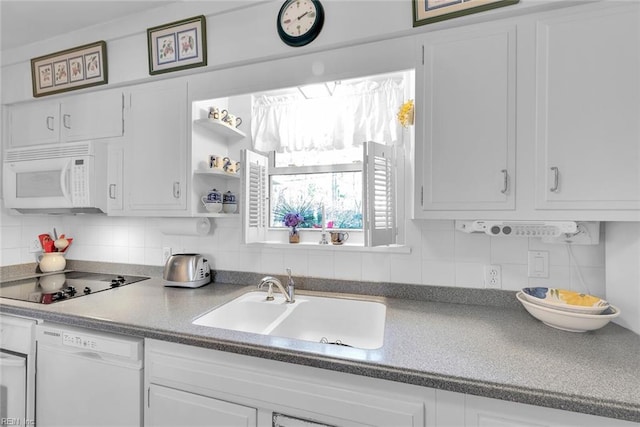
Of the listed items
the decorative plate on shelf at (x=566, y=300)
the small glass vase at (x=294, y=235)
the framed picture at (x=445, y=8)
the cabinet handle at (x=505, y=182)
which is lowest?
the decorative plate on shelf at (x=566, y=300)

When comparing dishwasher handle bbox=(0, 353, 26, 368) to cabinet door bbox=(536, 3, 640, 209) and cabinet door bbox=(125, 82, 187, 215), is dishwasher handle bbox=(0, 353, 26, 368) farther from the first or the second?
cabinet door bbox=(536, 3, 640, 209)

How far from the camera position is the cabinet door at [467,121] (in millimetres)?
1163

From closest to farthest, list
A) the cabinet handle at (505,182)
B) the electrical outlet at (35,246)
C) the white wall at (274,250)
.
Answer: the cabinet handle at (505,182), the white wall at (274,250), the electrical outlet at (35,246)

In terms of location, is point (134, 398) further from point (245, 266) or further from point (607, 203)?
point (607, 203)

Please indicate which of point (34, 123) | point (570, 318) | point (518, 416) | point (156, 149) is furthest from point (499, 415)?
point (34, 123)

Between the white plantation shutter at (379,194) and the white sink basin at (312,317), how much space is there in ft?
1.18

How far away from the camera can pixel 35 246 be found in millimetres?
2258

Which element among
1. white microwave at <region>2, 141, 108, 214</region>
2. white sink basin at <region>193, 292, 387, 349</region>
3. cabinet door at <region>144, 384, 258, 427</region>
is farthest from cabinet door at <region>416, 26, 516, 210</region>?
white microwave at <region>2, 141, 108, 214</region>

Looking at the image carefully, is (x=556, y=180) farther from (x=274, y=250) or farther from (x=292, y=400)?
(x=274, y=250)

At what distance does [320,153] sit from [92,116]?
146 cm

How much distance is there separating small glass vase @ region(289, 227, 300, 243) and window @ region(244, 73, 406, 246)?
59 millimetres

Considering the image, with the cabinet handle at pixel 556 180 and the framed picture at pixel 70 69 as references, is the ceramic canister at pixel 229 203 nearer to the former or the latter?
the framed picture at pixel 70 69

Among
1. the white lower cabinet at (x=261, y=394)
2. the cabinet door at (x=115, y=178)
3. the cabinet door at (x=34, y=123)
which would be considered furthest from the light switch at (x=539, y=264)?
the cabinet door at (x=34, y=123)

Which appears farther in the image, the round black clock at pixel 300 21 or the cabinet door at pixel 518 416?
the round black clock at pixel 300 21
